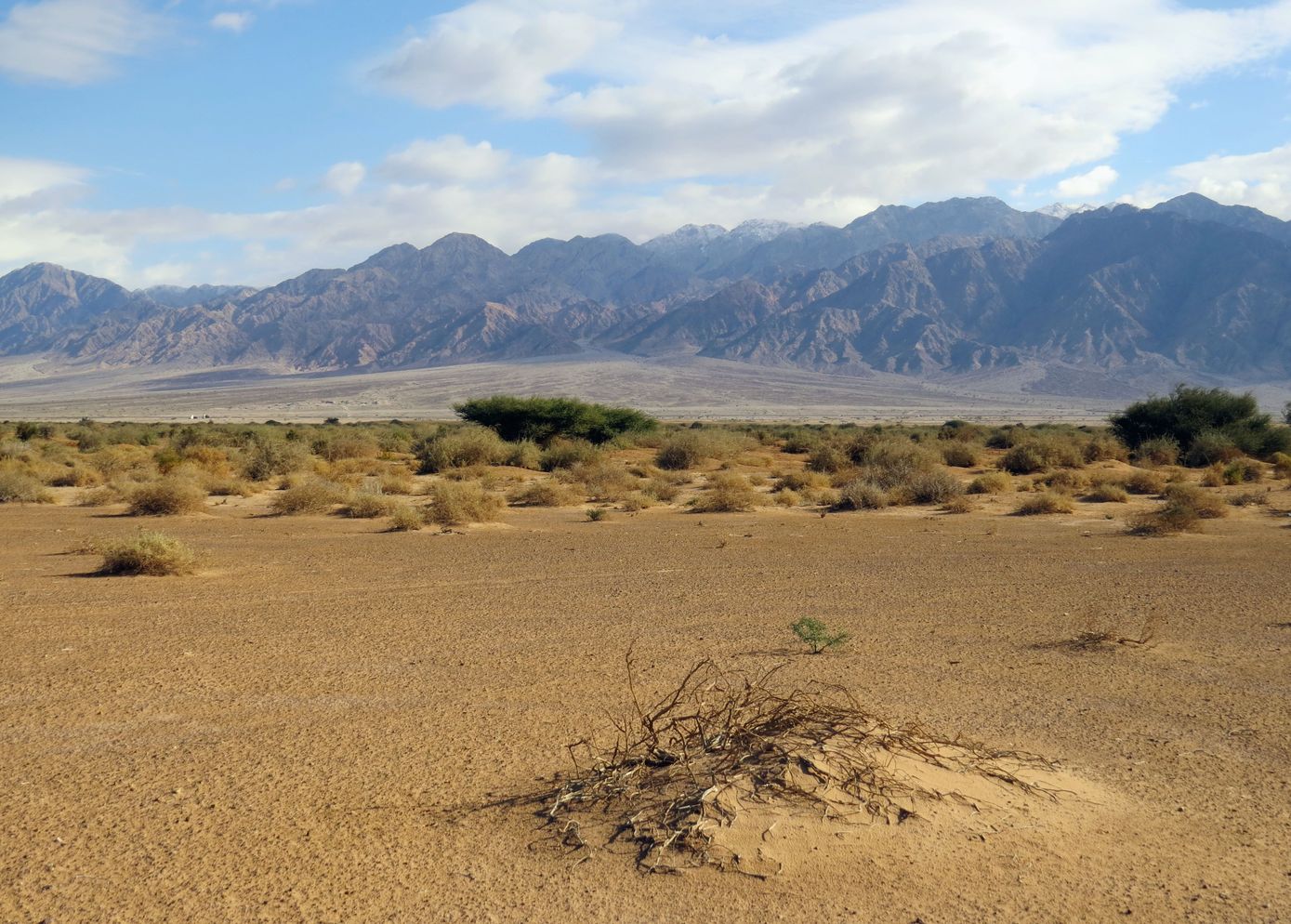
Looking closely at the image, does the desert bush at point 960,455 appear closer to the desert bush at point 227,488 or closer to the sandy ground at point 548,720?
the sandy ground at point 548,720

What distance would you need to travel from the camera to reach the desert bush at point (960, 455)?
38156mm

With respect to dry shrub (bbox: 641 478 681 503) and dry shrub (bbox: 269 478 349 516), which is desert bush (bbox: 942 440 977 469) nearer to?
dry shrub (bbox: 641 478 681 503)

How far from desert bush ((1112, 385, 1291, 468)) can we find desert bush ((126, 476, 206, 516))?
1333 inches

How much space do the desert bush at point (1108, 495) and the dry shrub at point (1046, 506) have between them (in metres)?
2.36

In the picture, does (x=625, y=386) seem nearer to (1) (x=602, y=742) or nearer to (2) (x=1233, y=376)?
(2) (x=1233, y=376)

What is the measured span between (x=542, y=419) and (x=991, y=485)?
72.4 ft

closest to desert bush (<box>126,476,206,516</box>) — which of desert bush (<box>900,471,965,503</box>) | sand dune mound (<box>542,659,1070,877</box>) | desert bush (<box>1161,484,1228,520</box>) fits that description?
desert bush (<box>900,471,965,503</box>)

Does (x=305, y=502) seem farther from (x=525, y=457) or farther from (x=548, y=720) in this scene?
(x=548, y=720)

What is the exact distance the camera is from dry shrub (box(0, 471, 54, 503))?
82.2 feet

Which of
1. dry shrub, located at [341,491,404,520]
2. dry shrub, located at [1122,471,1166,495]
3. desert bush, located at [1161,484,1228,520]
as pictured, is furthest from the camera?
dry shrub, located at [1122,471,1166,495]

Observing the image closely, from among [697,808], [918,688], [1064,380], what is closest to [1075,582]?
[918,688]

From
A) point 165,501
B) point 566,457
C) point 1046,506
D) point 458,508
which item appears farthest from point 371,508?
point 566,457

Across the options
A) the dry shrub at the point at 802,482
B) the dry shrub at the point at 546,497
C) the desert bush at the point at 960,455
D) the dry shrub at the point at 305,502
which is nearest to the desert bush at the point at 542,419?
the desert bush at the point at 960,455

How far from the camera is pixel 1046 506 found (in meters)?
23.3
